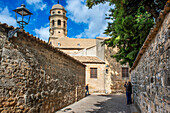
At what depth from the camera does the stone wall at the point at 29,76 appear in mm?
Answer: 4531

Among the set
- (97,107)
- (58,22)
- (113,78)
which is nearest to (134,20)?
(97,107)

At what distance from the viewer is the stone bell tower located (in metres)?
39.3

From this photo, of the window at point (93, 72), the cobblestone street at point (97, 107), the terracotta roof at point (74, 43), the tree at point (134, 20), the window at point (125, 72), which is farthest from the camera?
the terracotta roof at point (74, 43)

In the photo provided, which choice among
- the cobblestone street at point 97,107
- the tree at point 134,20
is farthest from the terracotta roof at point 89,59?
the tree at point 134,20

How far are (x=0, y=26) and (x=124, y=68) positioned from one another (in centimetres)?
1885

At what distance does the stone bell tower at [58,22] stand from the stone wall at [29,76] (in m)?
31.3

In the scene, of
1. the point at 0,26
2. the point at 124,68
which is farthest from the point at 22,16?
the point at 124,68

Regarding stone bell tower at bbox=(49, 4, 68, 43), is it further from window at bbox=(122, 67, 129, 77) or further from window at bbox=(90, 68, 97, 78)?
window at bbox=(122, 67, 129, 77)

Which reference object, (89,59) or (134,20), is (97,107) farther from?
(89,59)

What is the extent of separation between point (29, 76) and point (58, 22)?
1420 inches

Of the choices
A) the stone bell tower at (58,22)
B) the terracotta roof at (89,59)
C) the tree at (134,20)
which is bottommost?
the terracotta roof at (89,59)

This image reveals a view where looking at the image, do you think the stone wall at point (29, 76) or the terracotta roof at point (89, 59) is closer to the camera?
the stone wall at point (29, 76)

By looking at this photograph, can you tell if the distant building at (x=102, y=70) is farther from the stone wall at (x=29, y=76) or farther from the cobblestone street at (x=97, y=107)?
the stone wall at (x=29, y=76)

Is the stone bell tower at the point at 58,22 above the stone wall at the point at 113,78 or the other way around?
above
